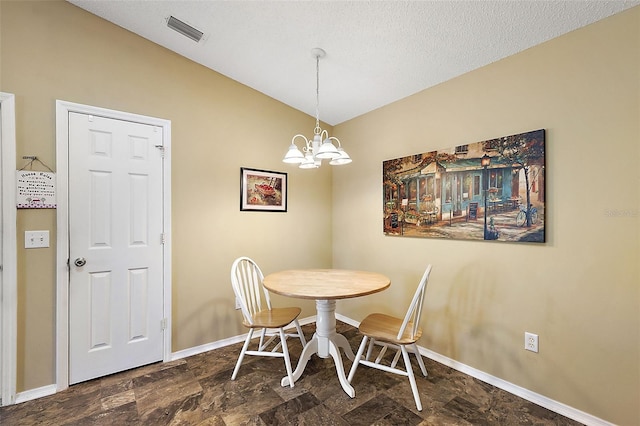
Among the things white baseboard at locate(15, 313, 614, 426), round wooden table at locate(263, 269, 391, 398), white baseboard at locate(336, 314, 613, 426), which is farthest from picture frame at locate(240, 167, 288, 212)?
white baseboard at locate(336, 314, 613, 426)

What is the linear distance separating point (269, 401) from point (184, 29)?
2.78 meters

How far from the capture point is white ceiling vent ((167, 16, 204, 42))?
6.91 feet

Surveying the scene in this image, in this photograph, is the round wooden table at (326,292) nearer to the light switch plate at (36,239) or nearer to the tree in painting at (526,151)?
the tree in painting at (526,151)

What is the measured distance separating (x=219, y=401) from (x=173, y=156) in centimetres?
197

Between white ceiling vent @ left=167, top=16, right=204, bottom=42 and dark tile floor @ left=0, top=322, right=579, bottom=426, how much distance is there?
8.81 feet

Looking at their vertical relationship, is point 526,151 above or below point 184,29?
below

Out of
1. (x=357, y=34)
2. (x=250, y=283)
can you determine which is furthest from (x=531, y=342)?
(x=357, y=34)

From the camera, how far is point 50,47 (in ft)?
6.66

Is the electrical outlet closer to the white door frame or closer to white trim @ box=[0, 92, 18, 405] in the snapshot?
the white door frame

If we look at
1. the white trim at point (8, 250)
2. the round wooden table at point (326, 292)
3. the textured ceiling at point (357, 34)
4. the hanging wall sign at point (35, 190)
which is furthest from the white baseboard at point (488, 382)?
the textured ceiling at point (357, 34)

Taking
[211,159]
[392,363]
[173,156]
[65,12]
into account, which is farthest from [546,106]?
[65,12]

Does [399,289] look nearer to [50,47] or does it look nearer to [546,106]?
[546,106]

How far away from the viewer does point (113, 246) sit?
2258 mm

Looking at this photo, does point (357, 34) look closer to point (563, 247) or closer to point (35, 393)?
point (563, 247)
